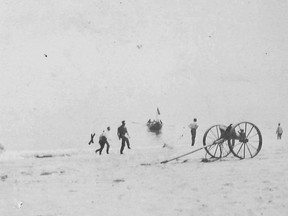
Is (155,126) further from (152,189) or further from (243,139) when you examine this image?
(152,189)

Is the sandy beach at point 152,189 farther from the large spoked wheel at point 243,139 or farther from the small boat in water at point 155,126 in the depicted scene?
the small boat in water at point 155,126

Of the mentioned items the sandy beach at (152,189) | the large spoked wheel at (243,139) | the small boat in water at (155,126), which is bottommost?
the sandy beach at (152,189)

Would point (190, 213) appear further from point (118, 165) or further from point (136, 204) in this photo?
point (118, 165)

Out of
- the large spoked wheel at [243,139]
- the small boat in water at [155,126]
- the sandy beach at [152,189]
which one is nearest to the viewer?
the sandy beach at [152,189]

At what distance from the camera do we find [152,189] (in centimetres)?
967

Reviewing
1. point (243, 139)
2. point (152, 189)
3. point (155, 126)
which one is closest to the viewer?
point (152, 189)

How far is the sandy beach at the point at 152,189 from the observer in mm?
7688

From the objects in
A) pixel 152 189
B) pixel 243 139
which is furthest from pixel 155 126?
pixel 152 189

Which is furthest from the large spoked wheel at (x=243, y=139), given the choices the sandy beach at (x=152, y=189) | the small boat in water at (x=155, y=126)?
the small boat in water at (x=155, y=126)

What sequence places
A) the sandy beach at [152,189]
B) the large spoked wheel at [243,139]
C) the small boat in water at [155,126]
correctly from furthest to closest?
1. the small boat in water at [155,126]
2. the large spoked wheel at [243,139]
3. the sandy beach at [152,189]

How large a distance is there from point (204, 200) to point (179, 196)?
2.17 ft

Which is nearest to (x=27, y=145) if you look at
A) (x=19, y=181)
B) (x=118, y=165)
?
(x=118, y=165)

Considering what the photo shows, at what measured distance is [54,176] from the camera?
1244cm

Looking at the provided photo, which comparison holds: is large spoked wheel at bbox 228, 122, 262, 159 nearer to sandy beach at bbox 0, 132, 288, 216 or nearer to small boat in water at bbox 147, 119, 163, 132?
sandy beach at bbox 0, 132, 288, 216
